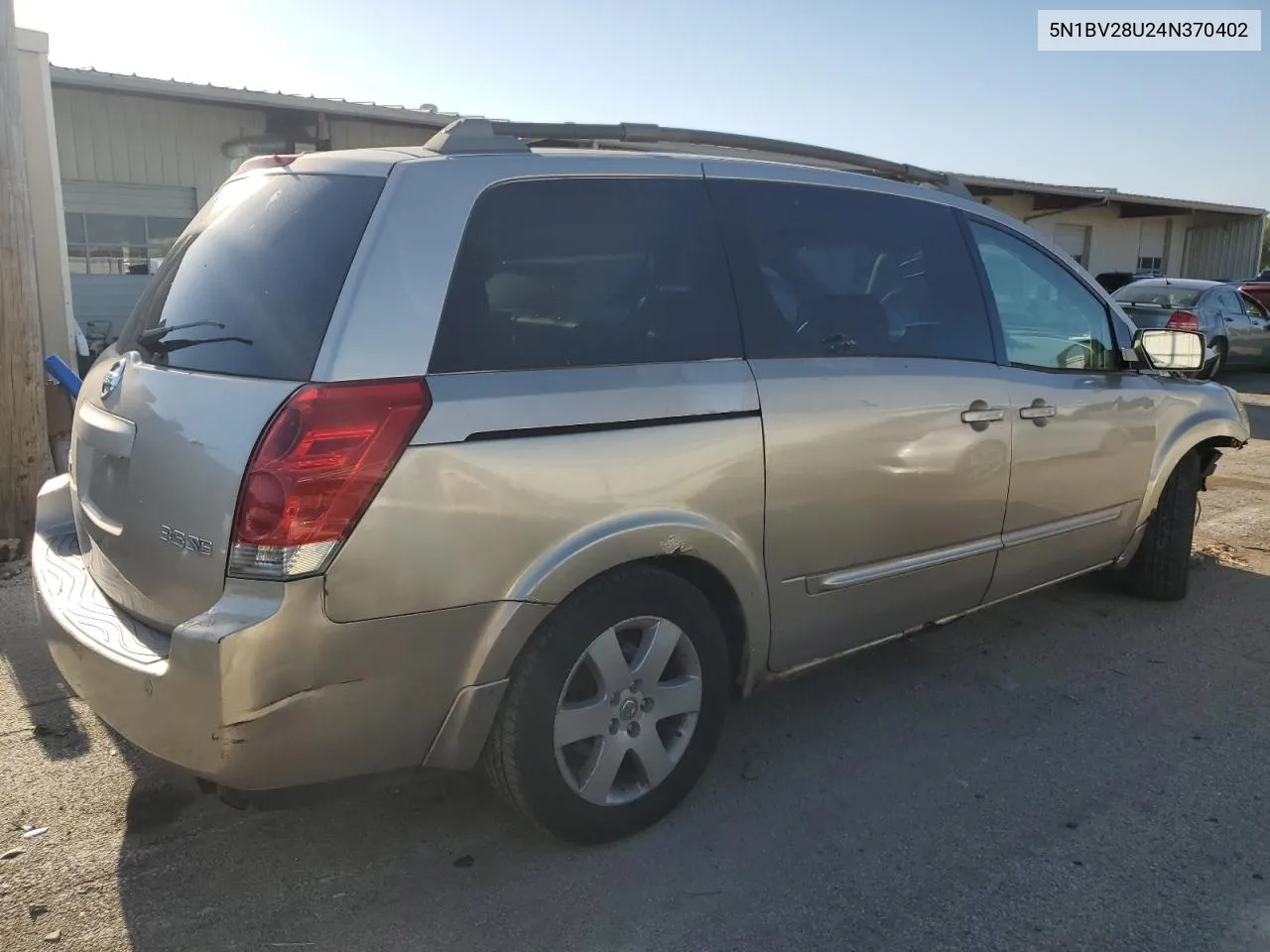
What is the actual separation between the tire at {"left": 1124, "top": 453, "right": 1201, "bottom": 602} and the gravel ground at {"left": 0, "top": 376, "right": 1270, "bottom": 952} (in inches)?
37.7

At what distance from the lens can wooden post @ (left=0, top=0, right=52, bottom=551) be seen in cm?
533

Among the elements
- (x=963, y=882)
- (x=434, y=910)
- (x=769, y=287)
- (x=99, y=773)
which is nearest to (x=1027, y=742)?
(x=963, y=882)

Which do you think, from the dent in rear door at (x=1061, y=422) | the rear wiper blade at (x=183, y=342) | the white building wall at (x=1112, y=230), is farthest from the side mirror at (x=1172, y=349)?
the white building wall at (x=1112, y=230)

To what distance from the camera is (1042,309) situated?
4.18m

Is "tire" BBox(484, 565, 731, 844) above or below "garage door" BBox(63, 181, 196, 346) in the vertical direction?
below

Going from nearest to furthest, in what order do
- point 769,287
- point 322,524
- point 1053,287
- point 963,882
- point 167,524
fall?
1. point 322,524
2. point 167,524
3. point 963,882
4. point 769,287
5. point 1053,287

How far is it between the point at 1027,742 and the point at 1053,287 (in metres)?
1.88

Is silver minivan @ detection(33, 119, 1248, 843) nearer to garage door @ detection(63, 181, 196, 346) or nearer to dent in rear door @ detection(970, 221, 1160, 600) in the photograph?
dent in rear door @ detection(970, 221, 1160, 600)

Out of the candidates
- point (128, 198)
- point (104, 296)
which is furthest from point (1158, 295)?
point (104, 296)

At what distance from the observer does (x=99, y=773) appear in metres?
3.29

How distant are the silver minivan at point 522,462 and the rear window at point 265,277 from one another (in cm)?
1

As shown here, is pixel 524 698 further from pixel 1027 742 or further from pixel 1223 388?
pixel 1223 388

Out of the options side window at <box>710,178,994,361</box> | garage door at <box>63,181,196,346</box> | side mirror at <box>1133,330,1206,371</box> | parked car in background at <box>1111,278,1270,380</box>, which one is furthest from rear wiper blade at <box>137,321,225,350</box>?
parked car in background at <box>1111,278,1270,380</box>

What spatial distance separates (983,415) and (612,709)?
180 cm
